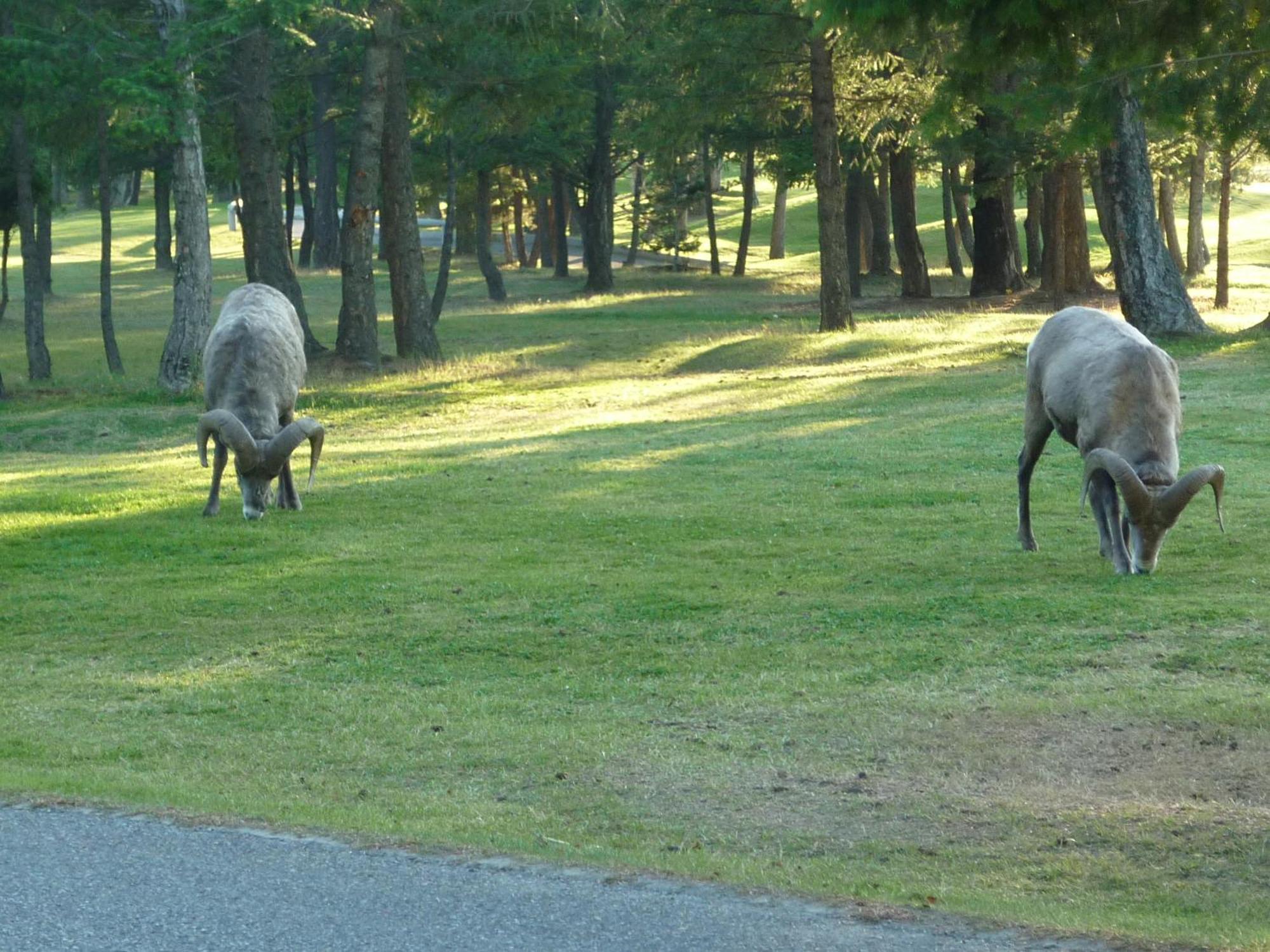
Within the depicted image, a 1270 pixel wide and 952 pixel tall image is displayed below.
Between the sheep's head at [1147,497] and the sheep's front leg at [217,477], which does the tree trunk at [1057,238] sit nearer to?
the sheep's front leg at [217,477]

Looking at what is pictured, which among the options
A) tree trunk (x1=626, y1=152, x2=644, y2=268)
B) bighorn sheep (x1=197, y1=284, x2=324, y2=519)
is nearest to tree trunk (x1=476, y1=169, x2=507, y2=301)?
tree trunk (x1=626, y1=152, x2=644, y2=268)

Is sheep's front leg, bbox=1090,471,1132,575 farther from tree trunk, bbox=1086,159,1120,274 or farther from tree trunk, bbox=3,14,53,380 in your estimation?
tree trunk, bbox=3,14,53,380

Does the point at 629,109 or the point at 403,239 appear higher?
the point at 629,109

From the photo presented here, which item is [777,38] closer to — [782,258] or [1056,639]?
[1056,639]

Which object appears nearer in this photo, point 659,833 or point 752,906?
point 752,906

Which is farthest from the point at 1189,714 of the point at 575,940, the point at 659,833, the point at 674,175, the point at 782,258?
the point at 782,258

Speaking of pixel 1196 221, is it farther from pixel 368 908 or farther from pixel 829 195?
pixel 368 908

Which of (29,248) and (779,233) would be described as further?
(779,233)

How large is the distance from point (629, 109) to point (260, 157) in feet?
67.9

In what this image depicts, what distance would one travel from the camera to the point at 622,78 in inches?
2434

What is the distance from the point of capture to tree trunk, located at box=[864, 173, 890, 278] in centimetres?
6341

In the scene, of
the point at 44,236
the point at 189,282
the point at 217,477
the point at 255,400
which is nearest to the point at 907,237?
the point at 189,282

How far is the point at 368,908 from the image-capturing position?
6355 mm

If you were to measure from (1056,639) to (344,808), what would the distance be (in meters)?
6.03
